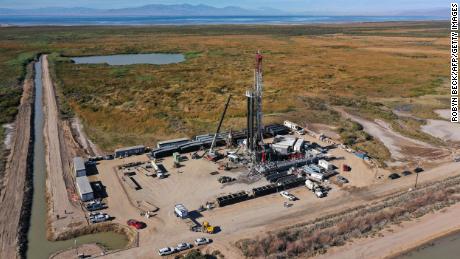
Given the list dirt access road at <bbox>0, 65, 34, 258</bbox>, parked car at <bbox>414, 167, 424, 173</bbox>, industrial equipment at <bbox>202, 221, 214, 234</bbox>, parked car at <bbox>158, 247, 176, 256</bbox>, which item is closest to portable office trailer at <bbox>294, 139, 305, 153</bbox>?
parked car at <bbox>414, 167, 424, 173</bbox>

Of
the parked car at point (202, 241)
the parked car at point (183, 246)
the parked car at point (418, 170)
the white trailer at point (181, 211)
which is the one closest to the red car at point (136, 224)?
the white trailer at point (181, 211)

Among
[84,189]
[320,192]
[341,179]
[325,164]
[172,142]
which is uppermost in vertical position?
[172,142]

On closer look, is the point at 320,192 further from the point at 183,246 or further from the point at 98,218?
the point at 98,218

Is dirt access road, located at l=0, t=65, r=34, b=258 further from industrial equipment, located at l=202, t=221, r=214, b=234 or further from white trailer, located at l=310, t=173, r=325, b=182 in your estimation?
white trailer, located at l=310, t=173, r=325, b=182

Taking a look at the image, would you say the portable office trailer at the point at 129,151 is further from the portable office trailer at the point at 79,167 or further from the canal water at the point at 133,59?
the canal water at the point at 133,59

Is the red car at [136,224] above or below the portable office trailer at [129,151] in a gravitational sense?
below

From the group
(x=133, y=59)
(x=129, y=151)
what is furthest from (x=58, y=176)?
(x=133, y=59)
